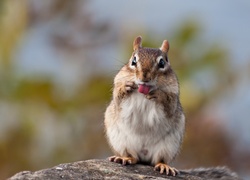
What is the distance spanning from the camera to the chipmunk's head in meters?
9.02

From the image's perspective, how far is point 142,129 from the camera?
9.26m

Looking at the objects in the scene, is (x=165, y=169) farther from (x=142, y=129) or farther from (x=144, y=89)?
(x=144, y=89)

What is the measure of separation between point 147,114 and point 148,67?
1.27 feet

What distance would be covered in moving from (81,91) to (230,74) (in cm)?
223

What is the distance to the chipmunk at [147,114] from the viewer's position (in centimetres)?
917

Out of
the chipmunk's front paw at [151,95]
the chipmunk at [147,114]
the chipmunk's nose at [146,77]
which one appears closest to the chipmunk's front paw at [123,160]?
the chipmunk at [147,114]

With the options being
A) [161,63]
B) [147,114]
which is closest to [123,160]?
[147,114]

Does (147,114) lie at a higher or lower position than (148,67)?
lower

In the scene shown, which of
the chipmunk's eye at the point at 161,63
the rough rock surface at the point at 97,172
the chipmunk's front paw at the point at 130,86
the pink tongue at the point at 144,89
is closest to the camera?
the rough rock surface at the point at 97,172

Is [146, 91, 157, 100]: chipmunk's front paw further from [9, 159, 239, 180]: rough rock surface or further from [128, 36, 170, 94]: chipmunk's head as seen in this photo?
[9, 159, 239, 180]: rough rock surface

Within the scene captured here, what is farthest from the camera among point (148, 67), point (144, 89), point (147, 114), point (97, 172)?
point (147, 114)

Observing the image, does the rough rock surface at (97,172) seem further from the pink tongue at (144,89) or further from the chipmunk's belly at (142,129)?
the pink tongue at (144,89)

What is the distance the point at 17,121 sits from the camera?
15.7 metres

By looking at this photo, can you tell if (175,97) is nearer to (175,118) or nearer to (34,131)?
(175,118)
